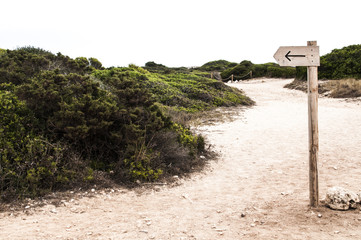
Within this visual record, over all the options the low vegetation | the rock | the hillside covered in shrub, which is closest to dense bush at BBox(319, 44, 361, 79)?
the low vegetation

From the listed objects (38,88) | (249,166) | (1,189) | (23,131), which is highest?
(38,88)

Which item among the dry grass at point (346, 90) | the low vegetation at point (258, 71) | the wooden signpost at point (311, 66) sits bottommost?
the dry grass at point (346, 90)

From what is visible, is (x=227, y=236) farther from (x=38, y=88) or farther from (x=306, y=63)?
(x=38, y=88)

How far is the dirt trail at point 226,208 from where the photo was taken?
12.1 feet

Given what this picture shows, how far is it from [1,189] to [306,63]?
4894mm

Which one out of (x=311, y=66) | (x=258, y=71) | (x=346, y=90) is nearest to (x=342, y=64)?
(x=346, y=90)

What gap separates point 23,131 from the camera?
518 cm

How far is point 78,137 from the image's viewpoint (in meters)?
5.42

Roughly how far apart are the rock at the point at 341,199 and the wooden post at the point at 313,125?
0.70ft

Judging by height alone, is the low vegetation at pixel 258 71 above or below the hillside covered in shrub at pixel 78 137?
above

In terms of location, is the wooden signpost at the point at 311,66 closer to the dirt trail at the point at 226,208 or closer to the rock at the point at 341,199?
the rock at the point at 341,199

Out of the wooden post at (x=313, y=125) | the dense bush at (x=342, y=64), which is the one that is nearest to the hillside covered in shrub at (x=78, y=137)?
the wooden post at (x=313, y=125)

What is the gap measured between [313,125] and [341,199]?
1.13m

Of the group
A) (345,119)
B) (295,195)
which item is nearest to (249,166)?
(295,195)
